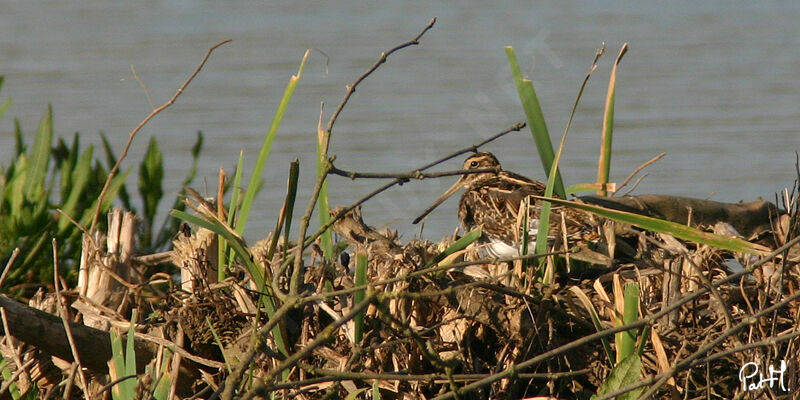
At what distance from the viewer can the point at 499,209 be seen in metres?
5.11

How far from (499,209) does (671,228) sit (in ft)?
5.43

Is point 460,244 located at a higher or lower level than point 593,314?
higher

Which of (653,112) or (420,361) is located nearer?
(420,361)

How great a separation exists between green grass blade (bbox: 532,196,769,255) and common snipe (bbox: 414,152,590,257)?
3.17ft

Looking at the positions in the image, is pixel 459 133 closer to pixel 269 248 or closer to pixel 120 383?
pixel 269 248

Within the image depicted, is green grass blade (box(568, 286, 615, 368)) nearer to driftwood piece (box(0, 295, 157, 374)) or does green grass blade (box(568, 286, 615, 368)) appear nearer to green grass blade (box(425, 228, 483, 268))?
green grass blade (box(425, 228, 483, 268))

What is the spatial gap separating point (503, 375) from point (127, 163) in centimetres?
682

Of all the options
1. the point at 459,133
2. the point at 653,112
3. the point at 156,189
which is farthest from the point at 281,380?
the point at 653,112

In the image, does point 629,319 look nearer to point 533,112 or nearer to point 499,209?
point 533,112

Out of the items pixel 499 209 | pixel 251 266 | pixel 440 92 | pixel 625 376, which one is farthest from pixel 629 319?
pixel 440 92

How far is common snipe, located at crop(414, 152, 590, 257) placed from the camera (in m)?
4.60

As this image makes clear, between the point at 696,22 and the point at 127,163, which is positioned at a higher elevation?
the point at 696,22

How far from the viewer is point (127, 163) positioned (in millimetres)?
9320

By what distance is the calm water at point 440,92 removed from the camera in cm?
873
